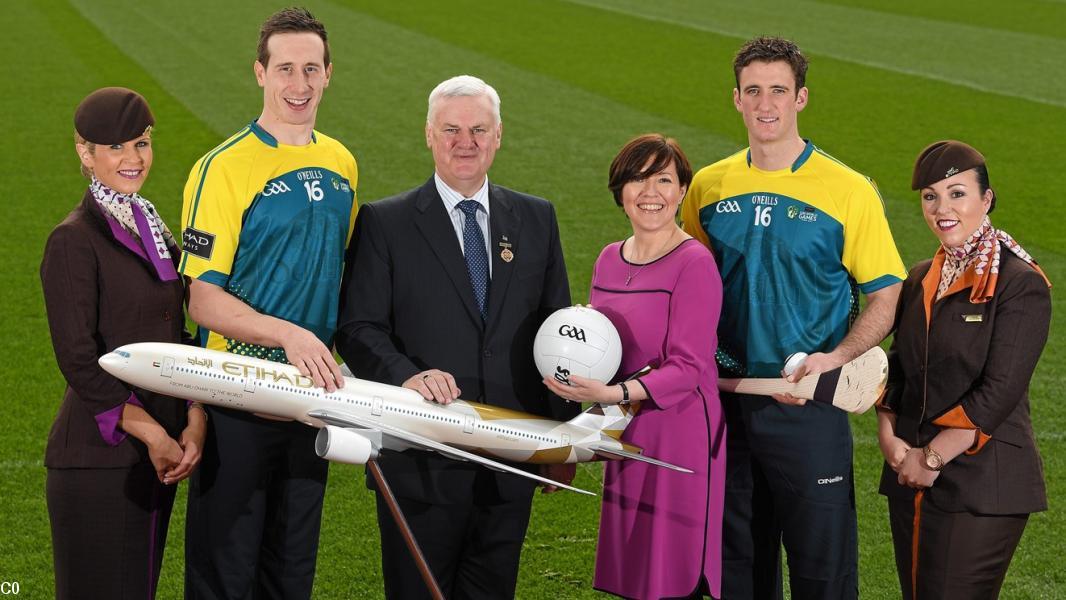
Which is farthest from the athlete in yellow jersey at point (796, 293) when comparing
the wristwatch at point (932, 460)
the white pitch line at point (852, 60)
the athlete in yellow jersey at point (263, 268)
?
the white pitch line at point (852, 60)

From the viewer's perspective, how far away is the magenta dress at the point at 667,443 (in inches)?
168

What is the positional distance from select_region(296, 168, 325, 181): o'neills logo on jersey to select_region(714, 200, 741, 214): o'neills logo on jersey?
1.52 metres

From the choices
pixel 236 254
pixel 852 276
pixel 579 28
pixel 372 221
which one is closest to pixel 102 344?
pixel 236 254

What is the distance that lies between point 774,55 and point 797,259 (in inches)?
30.8

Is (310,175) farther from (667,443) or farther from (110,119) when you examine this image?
(667,443)

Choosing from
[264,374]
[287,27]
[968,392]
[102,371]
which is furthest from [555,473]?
[287,27]

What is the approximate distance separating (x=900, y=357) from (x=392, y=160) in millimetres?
9400

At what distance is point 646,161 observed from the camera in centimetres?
433

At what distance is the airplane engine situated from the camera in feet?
12.6

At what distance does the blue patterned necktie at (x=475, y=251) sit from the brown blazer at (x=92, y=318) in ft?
3.39

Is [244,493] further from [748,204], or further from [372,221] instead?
[748,204]

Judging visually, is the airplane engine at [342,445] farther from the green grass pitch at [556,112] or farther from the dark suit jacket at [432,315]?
the green grass pitch at [556,112]

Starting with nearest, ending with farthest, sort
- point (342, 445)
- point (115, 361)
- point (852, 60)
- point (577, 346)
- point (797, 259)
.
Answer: point (342, 445) → point (115, 361) → point (577, 346) → point (797, 259) → point (852, 60)

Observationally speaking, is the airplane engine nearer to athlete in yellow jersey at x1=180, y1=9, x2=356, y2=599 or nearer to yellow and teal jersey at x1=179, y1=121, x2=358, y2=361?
athlete in yellow jersey at x1=180, y1=9, x2=356, y2=599
